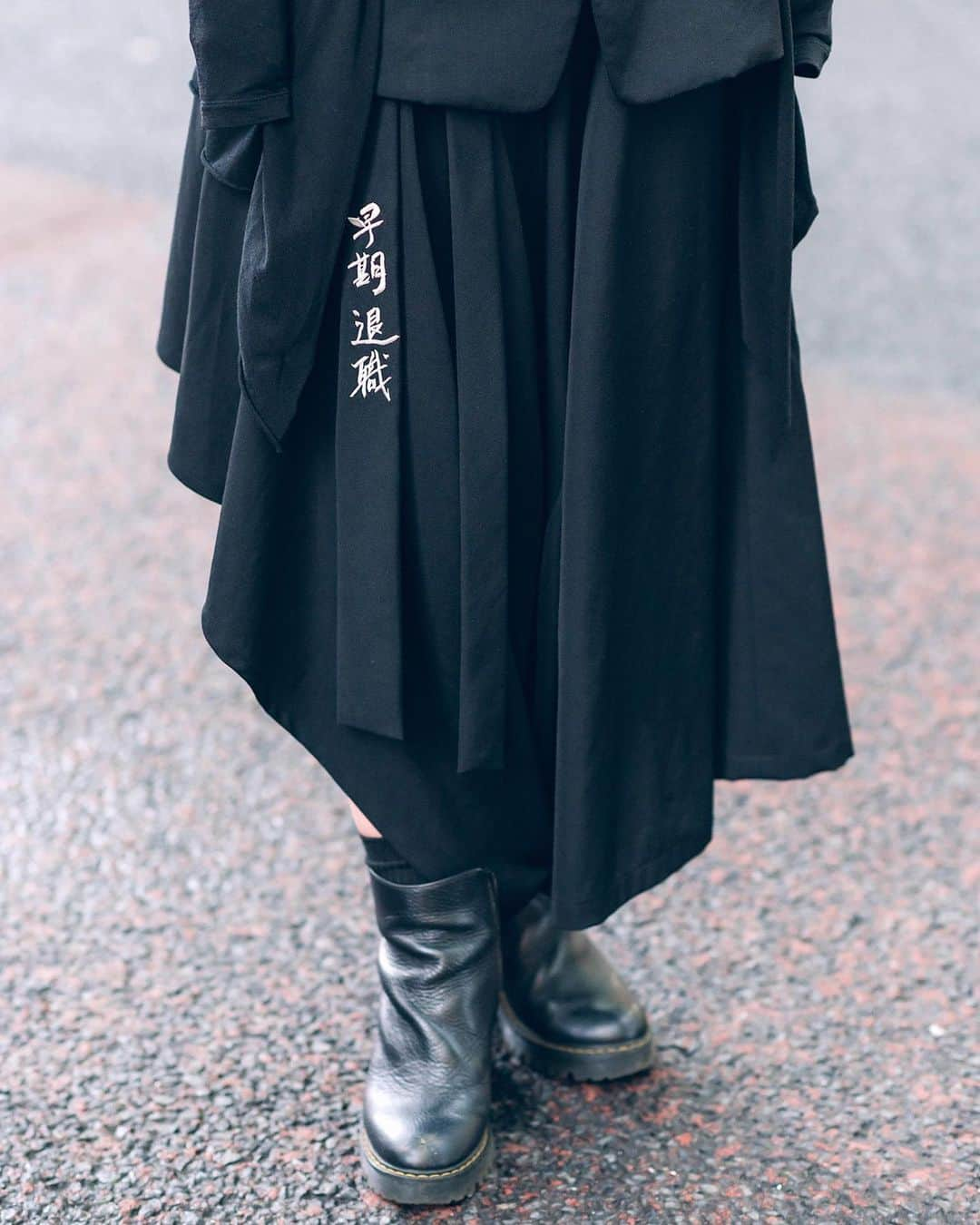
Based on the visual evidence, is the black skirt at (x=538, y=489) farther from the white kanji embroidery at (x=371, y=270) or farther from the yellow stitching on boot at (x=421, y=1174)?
the yellow stitching on boot at (x=421, y=1174)

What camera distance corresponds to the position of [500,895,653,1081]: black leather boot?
1681 millimetres

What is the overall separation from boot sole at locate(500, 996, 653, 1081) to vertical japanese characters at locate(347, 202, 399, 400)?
Result: 2.59ft

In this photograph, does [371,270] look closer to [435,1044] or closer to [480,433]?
[480,433]

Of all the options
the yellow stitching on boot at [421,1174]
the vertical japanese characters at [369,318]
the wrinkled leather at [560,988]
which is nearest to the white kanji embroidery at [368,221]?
the vertical japanese characters at [369,318]

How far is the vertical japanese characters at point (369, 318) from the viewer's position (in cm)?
129

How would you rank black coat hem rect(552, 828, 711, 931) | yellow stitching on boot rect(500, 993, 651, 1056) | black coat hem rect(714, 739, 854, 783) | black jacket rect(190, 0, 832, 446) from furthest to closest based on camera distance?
yellow stitching on boot rect(500, 993, 651, 1056)
black coat hem rect(714, 739, 854, 783)
black coat hem rect(552, 828, 711, 931)
black jacket rect(190, 0, 832, 446)

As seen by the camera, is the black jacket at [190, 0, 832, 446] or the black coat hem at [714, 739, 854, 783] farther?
the black coat hem at [714, 739, 854, 783]

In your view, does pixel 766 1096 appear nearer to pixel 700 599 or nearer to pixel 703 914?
pixel 703 914

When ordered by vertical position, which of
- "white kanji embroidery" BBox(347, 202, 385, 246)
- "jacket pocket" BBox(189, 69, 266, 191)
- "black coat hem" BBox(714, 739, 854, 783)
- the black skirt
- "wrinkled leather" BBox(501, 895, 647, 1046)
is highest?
"jacket pocket" BBox(189, 69, 266, 191)

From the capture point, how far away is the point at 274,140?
1.22 meters

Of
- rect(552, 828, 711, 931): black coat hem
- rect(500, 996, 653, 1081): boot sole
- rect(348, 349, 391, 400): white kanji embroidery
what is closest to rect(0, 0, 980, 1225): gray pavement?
rect(500, 996, 653, 1081): boot sole

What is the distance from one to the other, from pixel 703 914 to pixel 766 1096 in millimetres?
359

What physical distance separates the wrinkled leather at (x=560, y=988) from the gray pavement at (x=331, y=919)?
0.07 metres

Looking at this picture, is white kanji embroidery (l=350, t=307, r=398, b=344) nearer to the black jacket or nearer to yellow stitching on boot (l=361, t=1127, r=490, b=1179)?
the black jacket
